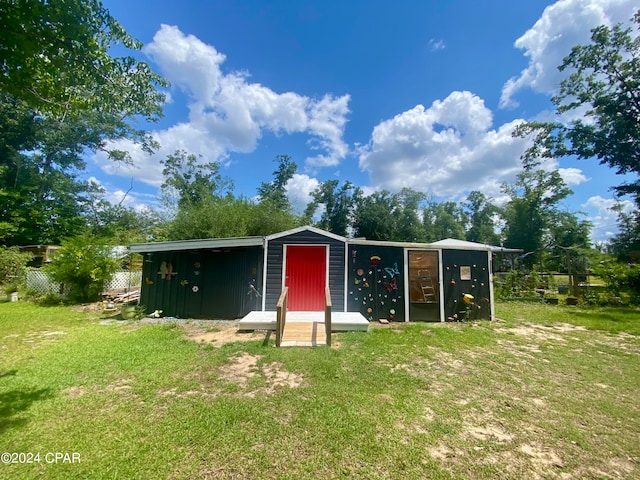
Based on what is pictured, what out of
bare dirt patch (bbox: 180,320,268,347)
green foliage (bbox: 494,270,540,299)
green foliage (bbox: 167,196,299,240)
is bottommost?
bare dirt patch (bbox: 180,320,268,347)

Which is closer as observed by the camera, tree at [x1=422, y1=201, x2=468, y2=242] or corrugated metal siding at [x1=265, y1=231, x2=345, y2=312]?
corrugated metal siding at [x1=265, y1=231, x2=345, y2=312]

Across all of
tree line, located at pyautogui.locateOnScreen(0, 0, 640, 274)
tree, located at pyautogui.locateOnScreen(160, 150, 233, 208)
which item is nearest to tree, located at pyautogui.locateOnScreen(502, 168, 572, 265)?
tree line, located at pyautogui.locateOnScreen(0, 0, 640, 274)

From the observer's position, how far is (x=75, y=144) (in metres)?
18.4

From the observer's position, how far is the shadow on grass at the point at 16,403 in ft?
7.86

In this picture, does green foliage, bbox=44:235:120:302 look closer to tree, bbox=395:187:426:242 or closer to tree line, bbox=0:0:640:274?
tree line, bbox=0:0:640:274

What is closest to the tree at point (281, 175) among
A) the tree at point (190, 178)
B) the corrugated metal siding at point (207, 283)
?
the tree at point (190, 178)

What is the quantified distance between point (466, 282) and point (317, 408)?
6.27 metres

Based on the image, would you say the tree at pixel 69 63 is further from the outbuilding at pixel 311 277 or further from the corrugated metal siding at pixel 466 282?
the corrugated metal siding at pixel 466 282

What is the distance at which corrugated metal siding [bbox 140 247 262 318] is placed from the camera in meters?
7.00

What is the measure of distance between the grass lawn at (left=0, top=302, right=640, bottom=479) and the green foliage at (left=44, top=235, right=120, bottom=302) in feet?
14.0

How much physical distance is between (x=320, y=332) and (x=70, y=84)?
5.60 meters

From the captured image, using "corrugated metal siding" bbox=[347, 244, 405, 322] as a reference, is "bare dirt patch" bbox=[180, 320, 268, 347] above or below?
below

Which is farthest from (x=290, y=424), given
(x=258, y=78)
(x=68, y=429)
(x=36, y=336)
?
(x=258, y=78)

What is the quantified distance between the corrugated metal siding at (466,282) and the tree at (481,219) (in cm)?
3165
